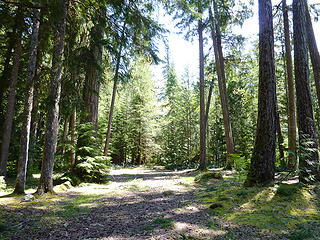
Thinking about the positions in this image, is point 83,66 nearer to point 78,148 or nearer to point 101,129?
point 78,148

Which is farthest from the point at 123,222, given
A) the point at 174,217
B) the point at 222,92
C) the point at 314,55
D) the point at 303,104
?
the point at 222,92

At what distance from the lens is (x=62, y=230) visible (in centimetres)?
320

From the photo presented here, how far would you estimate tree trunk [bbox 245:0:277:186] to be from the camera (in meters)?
4.92

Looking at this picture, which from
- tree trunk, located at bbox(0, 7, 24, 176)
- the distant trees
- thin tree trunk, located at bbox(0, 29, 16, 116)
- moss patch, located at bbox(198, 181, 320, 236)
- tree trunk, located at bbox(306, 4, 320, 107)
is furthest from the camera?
thin tree trunk, located at bbox(0, 29, 16, 116)

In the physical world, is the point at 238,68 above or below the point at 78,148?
above

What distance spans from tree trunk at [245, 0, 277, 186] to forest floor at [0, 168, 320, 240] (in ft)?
1.42

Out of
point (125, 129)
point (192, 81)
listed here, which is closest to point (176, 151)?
point (125, 129)

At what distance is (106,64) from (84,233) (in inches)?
281

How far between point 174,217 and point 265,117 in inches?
132

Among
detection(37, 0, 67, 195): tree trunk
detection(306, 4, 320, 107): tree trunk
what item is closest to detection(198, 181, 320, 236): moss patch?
detection(37, 0, 67, 195): tree trunk

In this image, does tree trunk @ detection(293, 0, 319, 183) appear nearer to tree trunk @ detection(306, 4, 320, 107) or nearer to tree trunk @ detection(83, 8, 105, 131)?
tree trunk @ detection(306, 4, 320, 107)

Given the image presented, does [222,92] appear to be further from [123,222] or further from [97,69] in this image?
[123,222]

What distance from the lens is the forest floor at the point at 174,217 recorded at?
115 inches

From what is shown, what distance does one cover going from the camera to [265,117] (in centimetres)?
499
